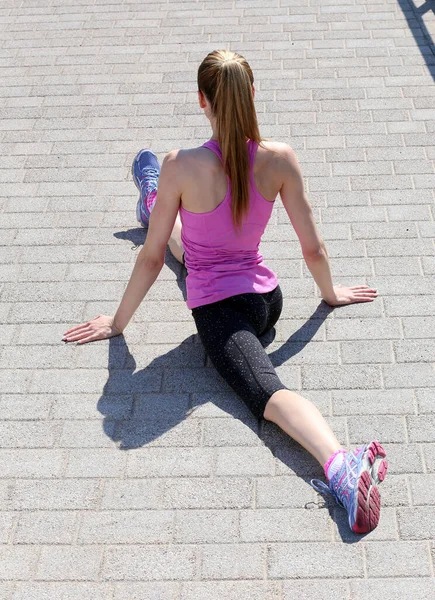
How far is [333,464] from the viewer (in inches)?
136

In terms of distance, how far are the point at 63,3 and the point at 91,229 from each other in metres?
3.70

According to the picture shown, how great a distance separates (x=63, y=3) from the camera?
26.2ft

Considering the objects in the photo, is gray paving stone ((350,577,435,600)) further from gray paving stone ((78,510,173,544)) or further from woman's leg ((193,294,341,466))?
gray paving stone ((78,510,173,544))

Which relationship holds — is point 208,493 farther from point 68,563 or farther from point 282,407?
point 68,563

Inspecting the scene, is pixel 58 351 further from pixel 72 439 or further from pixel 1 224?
pixel 1 224

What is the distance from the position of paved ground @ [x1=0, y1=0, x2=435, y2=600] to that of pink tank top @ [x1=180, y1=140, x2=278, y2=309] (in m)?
0.39

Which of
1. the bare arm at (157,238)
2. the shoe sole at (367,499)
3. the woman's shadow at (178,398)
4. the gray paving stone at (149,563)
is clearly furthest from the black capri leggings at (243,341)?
the gray paving stone at (149,563)

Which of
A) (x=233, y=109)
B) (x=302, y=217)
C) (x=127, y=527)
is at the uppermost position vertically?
(x=233, y=109)

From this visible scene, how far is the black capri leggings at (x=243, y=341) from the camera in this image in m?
3.75

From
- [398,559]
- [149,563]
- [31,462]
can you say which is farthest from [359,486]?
[31,462]

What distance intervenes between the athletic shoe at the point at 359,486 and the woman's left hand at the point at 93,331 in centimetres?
136

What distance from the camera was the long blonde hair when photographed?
11.6 feet

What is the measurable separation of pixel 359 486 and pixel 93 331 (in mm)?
1633

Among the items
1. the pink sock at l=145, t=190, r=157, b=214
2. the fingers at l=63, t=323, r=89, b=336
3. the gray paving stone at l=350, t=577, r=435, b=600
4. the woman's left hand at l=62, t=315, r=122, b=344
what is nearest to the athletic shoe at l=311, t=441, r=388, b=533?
the gray paving stone at l=350, t=577, r=435, b=600
